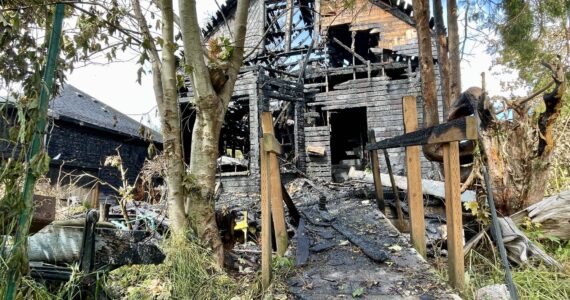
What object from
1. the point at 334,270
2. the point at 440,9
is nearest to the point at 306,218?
the point at 334,270

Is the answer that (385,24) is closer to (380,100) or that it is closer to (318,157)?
(380,100)

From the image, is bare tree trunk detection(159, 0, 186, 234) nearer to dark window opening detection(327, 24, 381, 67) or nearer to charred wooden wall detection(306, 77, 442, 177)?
charred wooden wall detection(306, 77, 442, 177)

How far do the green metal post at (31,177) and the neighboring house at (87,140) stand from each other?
398 inches

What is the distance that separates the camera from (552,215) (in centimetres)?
405

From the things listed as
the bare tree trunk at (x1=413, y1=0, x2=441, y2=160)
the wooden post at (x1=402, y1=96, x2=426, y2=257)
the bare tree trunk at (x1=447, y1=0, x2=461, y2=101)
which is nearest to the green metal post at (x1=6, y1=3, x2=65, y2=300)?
the wooden post at (x1=402, y1=96, x2=426, y2=257)

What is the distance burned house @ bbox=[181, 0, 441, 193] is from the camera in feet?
38.5

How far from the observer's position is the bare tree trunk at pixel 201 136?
4.06 meters

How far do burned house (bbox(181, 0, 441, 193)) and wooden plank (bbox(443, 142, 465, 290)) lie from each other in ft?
27.7

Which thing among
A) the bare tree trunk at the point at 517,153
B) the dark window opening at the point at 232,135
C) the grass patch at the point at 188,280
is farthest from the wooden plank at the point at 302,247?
the dark window opening at the point at 232,135

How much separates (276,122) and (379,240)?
30.8ft

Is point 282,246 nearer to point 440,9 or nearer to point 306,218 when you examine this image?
point 306,218

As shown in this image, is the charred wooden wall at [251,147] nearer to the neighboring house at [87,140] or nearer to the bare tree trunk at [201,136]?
the neighboring house at [87,140]

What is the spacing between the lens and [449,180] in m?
2.79

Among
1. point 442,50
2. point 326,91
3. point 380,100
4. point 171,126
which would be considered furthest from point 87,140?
point 442,50
